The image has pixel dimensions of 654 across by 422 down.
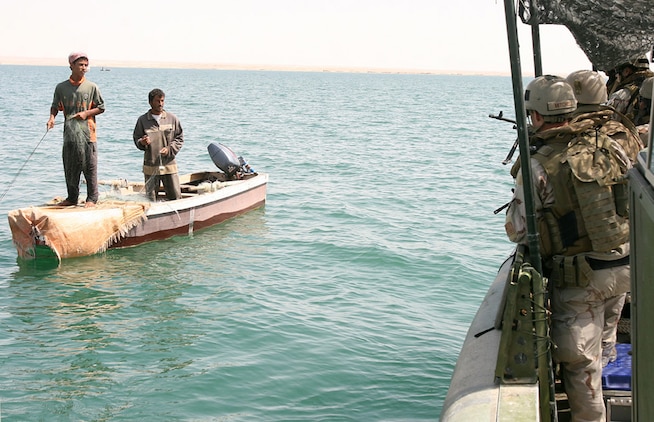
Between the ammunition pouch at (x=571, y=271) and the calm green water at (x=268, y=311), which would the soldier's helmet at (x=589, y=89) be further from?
the calm green water at (x=268, y=311)

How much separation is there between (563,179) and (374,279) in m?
8.34

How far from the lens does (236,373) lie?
9141 mm

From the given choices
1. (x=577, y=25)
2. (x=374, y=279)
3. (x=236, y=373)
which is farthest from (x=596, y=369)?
(x=374, y=279)

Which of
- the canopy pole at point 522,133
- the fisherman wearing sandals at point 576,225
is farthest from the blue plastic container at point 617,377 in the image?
the canopy pole at point 522,133

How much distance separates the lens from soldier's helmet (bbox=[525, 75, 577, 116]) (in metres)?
5.00

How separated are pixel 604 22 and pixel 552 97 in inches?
63.3

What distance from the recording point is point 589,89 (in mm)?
5398

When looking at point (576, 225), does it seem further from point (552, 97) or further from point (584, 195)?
point (552, 97)

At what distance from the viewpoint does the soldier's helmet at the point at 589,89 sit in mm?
5402

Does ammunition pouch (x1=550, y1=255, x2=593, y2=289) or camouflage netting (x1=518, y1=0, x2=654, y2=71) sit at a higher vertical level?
camouflage netting (x1=518, y1=0, x2=654, y2=71)

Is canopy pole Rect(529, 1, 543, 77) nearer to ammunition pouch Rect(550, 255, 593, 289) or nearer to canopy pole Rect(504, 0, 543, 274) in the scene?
canopy pole Rect(504, 0, 543, 274)

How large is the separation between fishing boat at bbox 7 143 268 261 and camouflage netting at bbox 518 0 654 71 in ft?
25.9

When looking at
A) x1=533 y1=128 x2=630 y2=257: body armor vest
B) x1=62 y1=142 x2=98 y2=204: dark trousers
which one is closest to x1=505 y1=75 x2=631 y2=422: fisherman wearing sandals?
x1=533 y1=128 x2=630 y2=257: body armor vest

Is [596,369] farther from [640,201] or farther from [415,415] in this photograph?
[415,415]
